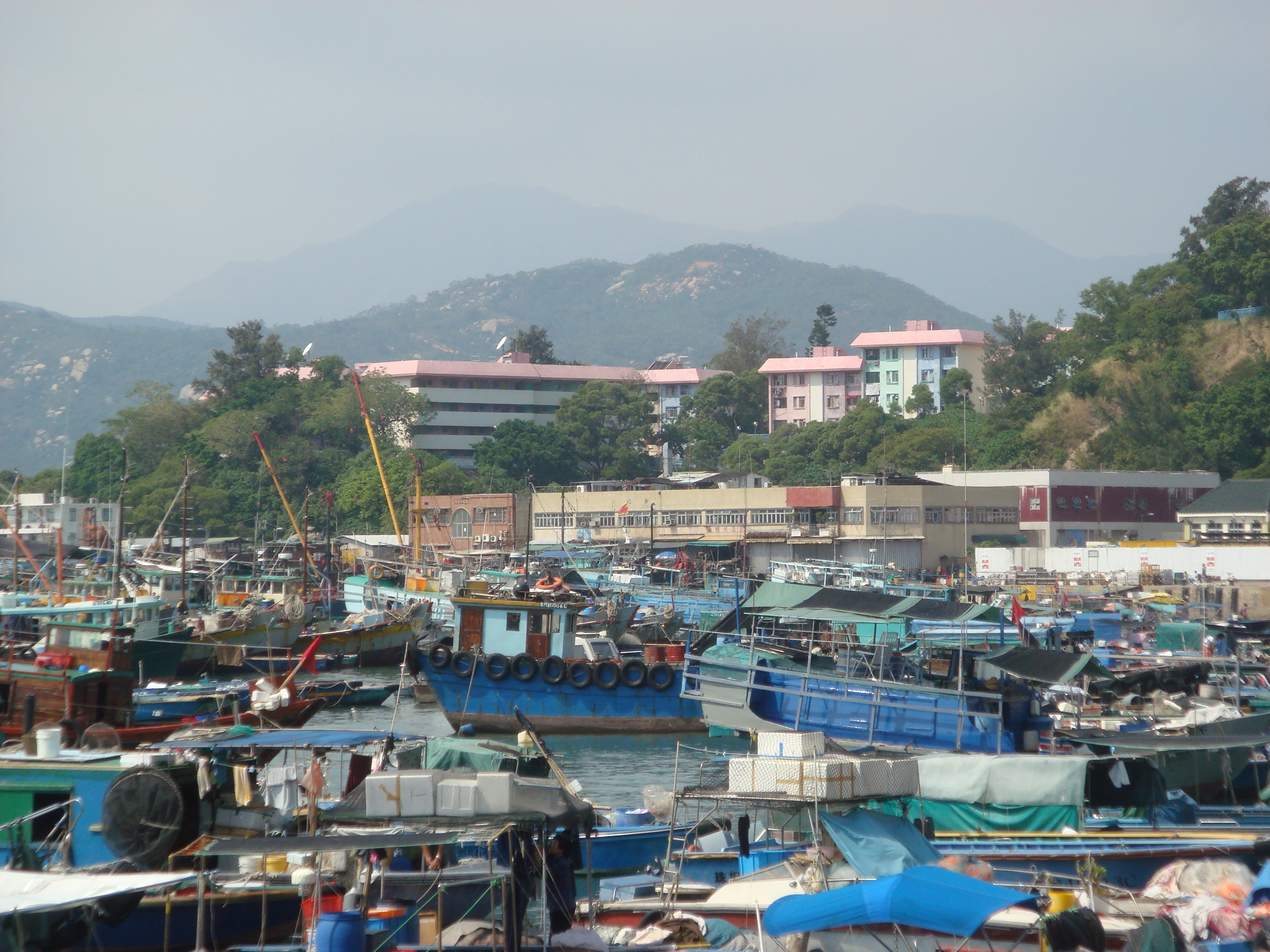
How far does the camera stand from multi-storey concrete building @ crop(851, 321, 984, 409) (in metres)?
100

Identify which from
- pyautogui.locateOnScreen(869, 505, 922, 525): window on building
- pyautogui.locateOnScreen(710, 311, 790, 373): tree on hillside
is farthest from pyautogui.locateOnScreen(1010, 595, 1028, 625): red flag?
pyautogui.locateOnScreen(710, 311, 790, 373): tree on hillside

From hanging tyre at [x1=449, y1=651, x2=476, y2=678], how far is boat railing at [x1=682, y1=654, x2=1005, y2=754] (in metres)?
5.05

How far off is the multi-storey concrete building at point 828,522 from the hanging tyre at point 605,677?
26139mm

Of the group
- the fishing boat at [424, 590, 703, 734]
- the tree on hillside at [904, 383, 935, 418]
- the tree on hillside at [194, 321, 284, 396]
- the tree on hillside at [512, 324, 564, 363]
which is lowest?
the fishing boat at [424, 590, 703, 734]

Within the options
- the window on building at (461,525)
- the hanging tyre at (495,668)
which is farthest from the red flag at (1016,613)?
the window on building at (461,525)

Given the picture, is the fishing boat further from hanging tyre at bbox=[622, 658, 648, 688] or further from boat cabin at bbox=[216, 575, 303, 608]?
boat cabin at bbox=[216, 575, 303, 608]

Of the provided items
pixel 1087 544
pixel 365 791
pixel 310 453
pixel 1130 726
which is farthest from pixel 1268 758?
pixel 310 453

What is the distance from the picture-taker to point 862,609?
22.2 metres

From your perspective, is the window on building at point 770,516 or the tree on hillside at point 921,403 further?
the tree on hillside at point 921,403

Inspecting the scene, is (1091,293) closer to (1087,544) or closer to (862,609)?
(1087,544)

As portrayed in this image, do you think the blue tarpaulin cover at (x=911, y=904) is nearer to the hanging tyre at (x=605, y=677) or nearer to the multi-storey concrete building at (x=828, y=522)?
the hanging tyre at (x=605, y=677)

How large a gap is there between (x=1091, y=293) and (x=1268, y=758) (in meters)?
61.9

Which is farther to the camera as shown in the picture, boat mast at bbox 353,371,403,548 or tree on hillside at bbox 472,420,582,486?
tree on hillside at bbox 472,420,582,486

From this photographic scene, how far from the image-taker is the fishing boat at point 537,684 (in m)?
25.0
